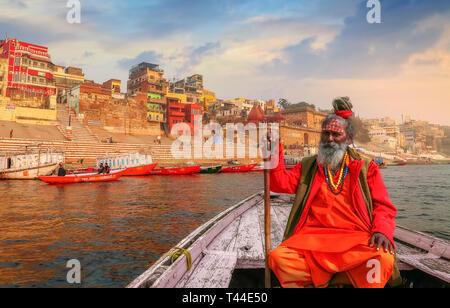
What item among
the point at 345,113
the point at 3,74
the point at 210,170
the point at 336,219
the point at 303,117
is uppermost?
the point at 3,74

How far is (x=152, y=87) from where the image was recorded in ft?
174

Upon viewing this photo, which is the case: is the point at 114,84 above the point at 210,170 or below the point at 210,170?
above

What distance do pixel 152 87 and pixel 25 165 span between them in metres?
33.3

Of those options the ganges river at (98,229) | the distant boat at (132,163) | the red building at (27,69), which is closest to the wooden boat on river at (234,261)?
the ganges river at (98,229)

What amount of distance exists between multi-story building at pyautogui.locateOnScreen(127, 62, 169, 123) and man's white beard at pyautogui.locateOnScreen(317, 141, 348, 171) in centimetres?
5115

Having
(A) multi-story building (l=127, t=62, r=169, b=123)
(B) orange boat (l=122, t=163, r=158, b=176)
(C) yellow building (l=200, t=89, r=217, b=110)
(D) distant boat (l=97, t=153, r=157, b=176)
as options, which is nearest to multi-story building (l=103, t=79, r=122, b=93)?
(A) multi-story building (l=127, t=62, r=169, b=123)

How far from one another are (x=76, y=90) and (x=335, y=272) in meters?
50.5

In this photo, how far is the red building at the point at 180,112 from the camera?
52.8 m

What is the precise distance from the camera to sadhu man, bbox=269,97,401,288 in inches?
90.1

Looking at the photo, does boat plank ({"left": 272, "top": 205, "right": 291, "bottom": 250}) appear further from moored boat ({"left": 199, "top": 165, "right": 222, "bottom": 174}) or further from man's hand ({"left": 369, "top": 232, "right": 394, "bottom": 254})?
moored boat ({"left": 199, "top": 165, "right": 222, "bottom": 174})

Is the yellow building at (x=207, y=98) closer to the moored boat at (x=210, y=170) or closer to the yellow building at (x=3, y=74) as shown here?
the moored boat at (x=210, y=170)

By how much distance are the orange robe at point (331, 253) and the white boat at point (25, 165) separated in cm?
2440

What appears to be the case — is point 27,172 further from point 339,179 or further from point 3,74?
point 339,179

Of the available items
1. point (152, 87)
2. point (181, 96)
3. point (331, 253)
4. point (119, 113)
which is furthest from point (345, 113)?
point (181, 96)
